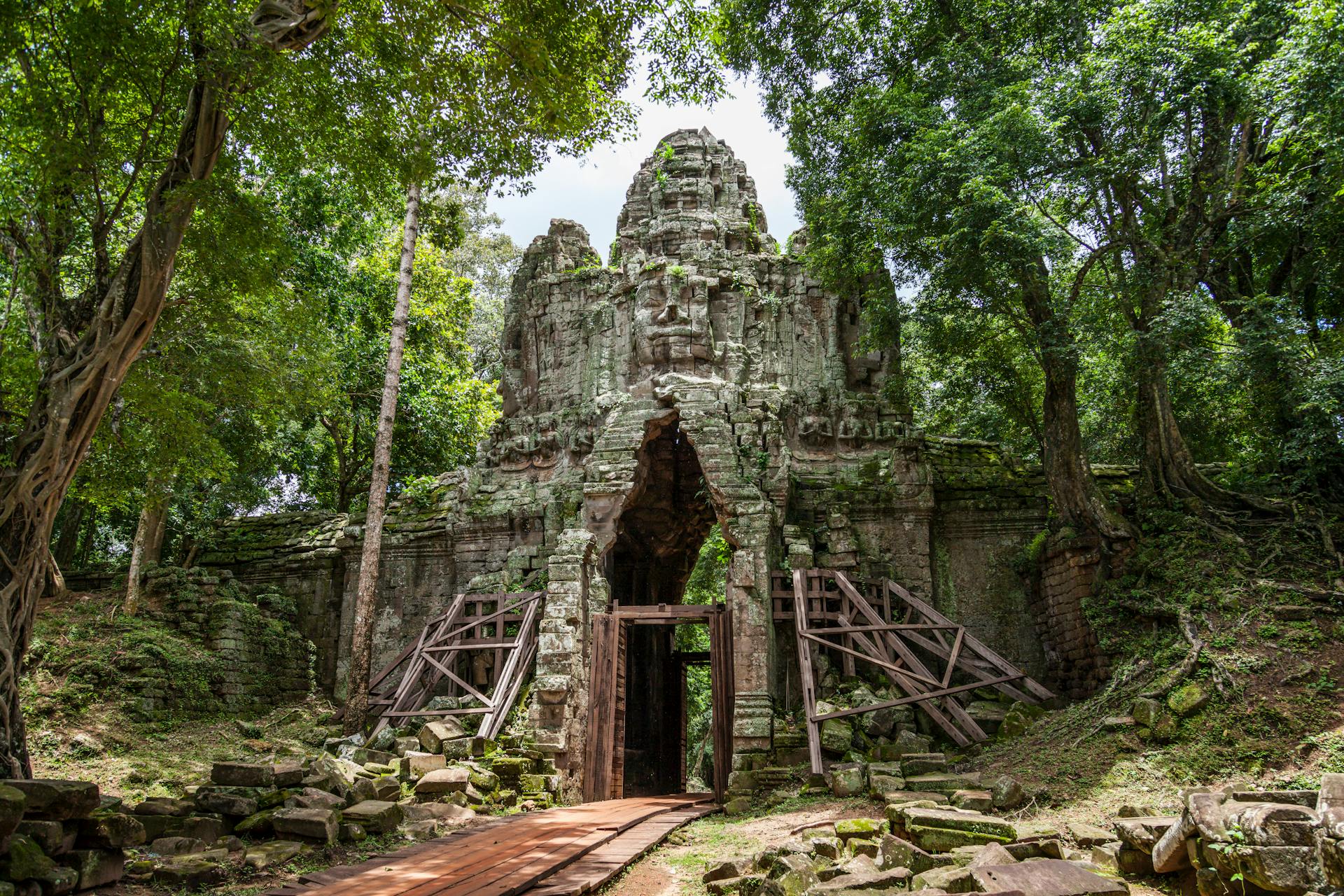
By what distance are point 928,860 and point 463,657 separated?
947cm

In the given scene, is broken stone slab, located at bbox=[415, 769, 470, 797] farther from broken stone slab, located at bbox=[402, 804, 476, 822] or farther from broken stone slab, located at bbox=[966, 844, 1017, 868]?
broken stone slab, located at bbox=[966, 844, 1017, 868]

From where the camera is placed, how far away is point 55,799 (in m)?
5.16

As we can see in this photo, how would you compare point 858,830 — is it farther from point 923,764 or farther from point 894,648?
point 894,648

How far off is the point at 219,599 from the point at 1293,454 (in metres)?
16.0

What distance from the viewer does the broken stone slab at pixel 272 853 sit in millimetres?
6078

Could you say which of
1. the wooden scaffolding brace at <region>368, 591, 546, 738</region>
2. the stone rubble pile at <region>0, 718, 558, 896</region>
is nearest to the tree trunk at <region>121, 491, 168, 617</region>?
the wooden scaffolding brace at <region>368, 591, 546, 738</region>

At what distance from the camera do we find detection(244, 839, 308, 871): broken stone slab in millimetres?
6078

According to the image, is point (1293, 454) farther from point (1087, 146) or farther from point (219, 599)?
point (219, 599)

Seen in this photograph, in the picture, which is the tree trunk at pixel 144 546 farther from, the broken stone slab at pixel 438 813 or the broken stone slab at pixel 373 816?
the broken stone slab at pixel 373 816

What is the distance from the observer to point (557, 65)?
920 cm

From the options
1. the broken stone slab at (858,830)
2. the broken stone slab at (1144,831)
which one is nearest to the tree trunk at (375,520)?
the broken stone slab at (858,830)

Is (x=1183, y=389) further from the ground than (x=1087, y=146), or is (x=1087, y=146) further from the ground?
(x=1087, y=146)

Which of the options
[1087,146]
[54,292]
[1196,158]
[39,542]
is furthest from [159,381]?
[1196,158]

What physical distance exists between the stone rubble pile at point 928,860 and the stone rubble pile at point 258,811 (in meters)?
3.34
